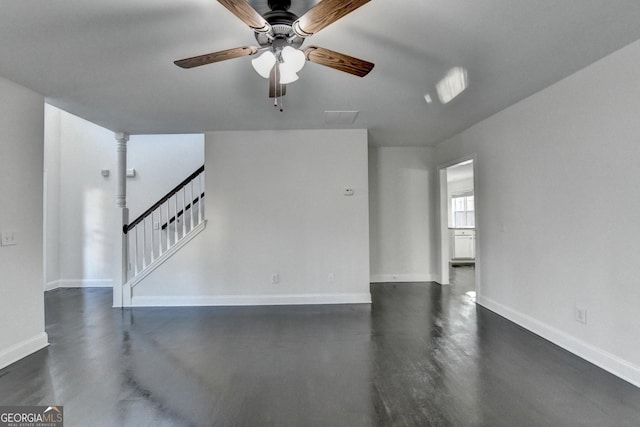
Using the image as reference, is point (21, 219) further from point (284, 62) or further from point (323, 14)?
point (323, 14)

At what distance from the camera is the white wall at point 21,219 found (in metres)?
2.65

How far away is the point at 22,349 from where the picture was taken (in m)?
2.73

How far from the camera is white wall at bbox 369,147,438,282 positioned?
5633 millimetres

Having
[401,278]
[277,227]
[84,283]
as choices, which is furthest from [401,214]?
[84,283]

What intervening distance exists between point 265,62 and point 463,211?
8601 millimetres

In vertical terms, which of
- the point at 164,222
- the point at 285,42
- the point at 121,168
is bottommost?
the point at 164,222

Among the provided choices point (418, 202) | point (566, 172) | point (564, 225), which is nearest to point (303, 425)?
point (564, 225)

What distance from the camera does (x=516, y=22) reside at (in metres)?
1.92

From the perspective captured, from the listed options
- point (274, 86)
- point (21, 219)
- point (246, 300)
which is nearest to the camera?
point (274, 86)

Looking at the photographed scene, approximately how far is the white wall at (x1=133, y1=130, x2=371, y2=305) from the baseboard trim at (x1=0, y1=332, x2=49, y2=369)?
1.37 metres

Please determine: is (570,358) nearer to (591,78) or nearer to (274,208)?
(591,78)

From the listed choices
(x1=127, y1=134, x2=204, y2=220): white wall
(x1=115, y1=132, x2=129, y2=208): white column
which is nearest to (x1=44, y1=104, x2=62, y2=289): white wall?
(x1=127, y1=134, x2=204, y2=220): white wall

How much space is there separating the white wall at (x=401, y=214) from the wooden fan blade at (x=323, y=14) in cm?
423

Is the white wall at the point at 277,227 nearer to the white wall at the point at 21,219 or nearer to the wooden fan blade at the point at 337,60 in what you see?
the white wall at the point at 21,219
